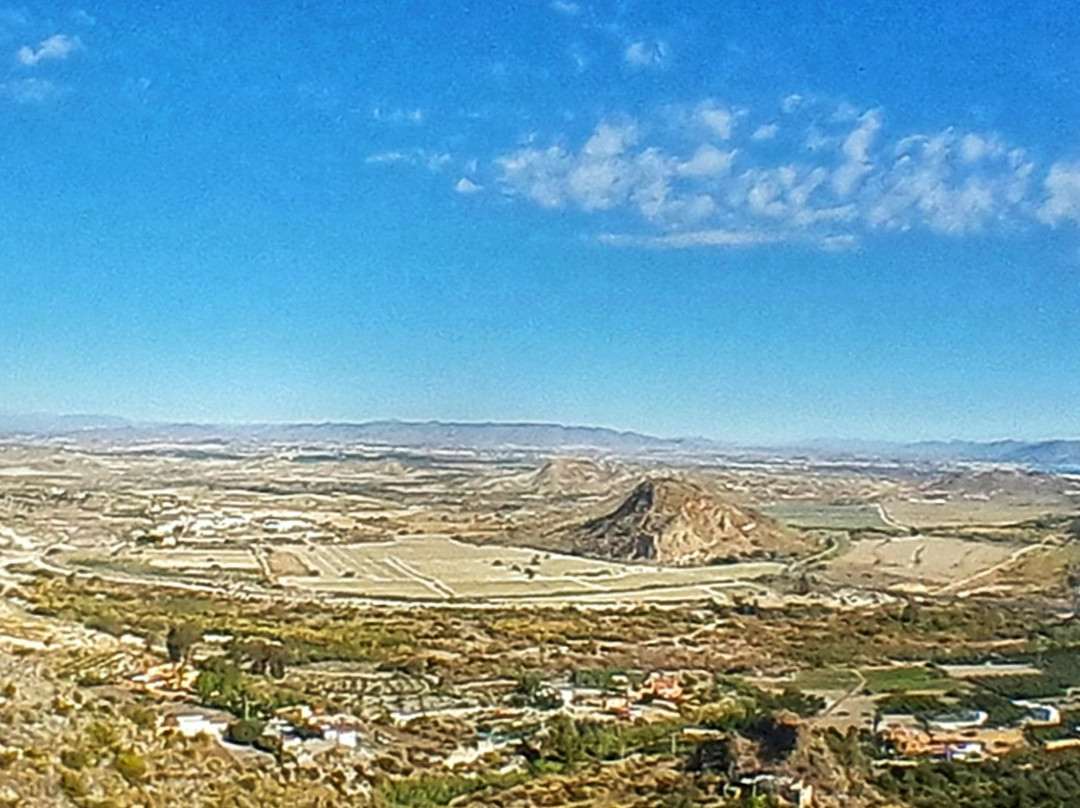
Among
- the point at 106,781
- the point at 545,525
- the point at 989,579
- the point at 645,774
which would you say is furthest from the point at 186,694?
the point at 545,525

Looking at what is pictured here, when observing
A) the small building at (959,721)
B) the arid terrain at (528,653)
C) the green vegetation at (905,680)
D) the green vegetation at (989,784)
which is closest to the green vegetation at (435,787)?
the arid terrain at (528,653)

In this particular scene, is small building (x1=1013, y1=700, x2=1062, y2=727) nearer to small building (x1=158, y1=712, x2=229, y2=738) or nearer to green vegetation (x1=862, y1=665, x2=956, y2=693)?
green vegetation (x1=862, y1=665, x2=956, y2=693)

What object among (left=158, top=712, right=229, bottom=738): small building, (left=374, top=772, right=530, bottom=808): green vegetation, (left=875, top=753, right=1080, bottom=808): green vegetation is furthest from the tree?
(left=875, top=753, right=1080, bottom=808): green vegetation

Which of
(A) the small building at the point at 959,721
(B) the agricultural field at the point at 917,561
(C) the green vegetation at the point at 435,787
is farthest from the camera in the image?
(B) the agricultural field at the point at 917,561

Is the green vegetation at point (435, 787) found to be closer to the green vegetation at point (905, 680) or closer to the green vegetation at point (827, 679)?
the green vegetation at point (827, 679)

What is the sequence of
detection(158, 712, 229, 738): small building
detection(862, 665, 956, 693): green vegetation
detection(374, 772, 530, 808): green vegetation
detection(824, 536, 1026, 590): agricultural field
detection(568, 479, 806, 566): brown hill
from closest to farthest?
1. detection(374, 772, 530, 808): green vegetation
2. detection(158, 712, 229, 738): small building
3. detection(862, 665, 956, 693): green vegetation
4. detection(824, 536, 1026, 590): agricultural field
5. detection(568, 479, 806, 566): brown hill

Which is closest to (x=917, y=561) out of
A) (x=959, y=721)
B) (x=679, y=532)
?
(x=679, y=532)
